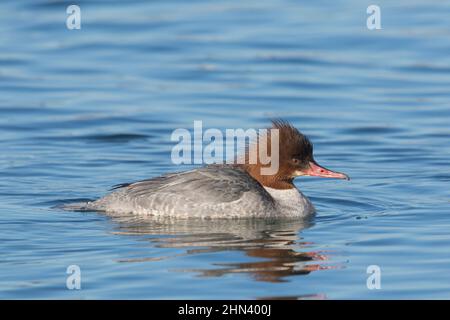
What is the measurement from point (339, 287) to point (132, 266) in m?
1.99

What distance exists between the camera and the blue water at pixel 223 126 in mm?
10719

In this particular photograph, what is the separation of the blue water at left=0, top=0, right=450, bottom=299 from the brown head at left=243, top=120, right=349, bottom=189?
1.75 feet

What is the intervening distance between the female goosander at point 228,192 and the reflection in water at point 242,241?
128mm

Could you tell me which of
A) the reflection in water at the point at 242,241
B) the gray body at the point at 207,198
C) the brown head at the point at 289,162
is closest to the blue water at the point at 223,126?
the reflection in water at the point at 242,241

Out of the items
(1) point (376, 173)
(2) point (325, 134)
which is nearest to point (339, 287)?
(1) point (376, 173)

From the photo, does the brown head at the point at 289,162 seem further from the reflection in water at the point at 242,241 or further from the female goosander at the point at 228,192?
the reflection in water at the point at 242,241

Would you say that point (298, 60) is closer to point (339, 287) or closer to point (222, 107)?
point (222, 107)

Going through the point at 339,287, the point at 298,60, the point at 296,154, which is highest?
the point at 298,60

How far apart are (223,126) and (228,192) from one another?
18.0 feet

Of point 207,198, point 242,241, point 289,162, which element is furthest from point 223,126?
point 242,241

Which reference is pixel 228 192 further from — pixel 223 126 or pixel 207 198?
pixel 223 126

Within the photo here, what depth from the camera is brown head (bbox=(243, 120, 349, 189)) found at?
13.2 metres

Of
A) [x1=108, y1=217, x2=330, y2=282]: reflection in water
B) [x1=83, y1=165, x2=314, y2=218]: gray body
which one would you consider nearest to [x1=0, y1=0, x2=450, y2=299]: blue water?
[x1=108, y1=217, x2=330, y2=282]: reflection in water

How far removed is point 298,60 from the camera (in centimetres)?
2270
